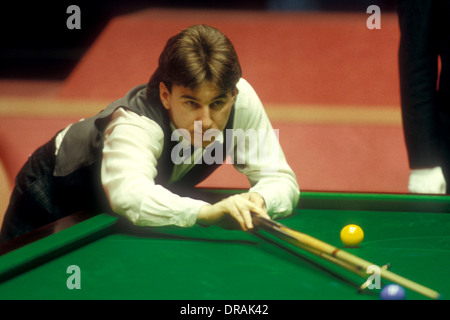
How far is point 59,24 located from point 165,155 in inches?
183

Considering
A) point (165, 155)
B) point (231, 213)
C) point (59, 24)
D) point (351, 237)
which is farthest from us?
point (59, 24)

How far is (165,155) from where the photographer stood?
7.15 feet

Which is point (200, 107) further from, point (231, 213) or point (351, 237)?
point (351, 237)

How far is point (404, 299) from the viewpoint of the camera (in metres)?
1.14

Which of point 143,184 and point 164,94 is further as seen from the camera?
point 164,94

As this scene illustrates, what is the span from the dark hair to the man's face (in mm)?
23

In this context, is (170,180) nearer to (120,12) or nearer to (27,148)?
(27,148)

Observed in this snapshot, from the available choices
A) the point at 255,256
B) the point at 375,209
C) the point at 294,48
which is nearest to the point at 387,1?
the point at 294,48

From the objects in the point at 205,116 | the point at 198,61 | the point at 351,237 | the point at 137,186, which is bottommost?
the point at 351,237

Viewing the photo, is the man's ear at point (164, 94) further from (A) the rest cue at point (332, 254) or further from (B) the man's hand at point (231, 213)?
(A) the rest cue at point (332, 254)

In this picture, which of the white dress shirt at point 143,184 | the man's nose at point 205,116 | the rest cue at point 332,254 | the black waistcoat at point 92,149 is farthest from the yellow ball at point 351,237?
the black waistcoat at point 92,149

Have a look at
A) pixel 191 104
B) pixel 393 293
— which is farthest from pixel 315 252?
pixel 191 104

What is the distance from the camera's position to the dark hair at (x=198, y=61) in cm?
189

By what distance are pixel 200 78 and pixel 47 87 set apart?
4.61 meters
